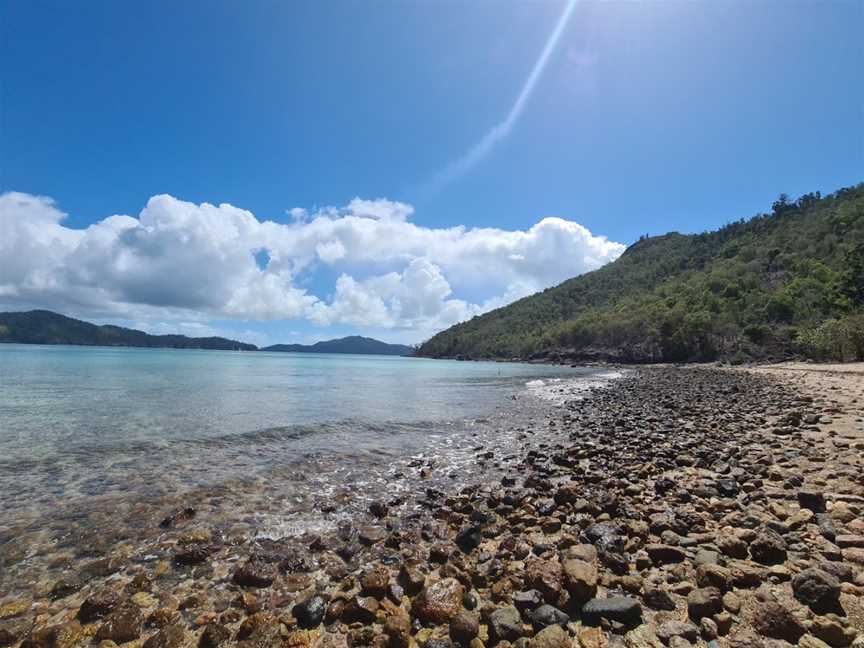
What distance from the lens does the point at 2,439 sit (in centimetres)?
Result: 1547

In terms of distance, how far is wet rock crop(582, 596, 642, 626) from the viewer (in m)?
4.83

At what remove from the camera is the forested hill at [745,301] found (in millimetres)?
81250

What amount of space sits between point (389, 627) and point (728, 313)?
411ft

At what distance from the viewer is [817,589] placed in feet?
15.3

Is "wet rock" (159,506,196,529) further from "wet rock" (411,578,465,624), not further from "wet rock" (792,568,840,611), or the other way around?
"wet rock" (792,568,840,611)

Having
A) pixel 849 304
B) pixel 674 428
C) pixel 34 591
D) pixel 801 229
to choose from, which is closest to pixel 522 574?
pixel 34 591

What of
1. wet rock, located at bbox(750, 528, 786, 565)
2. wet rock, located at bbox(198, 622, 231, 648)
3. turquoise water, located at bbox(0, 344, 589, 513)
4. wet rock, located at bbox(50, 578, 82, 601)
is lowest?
turquoise water, located at bbox(0, 344, 589, 513)

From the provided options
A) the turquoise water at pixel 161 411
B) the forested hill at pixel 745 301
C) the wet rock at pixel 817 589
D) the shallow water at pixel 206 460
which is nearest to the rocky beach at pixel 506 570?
the wet rock at pixel 817 589

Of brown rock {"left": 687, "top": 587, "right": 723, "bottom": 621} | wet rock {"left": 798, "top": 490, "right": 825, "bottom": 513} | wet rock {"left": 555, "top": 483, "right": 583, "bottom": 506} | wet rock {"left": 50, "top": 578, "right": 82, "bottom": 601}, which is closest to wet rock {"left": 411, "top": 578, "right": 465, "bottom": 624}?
brown rock {"left": 687, "top": 587, "right": 723, "bottom": 621}

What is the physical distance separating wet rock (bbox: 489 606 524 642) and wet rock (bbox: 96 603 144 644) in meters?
4.28

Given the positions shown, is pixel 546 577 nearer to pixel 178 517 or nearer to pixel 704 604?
pixel 704 604

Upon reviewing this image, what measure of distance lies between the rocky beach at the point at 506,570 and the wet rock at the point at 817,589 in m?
0.01

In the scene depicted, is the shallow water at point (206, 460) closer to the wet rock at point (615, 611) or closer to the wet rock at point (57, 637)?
the wet rock at point (57, 637)

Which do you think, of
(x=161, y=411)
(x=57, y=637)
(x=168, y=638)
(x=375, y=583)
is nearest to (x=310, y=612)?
(x=375, y=583)
